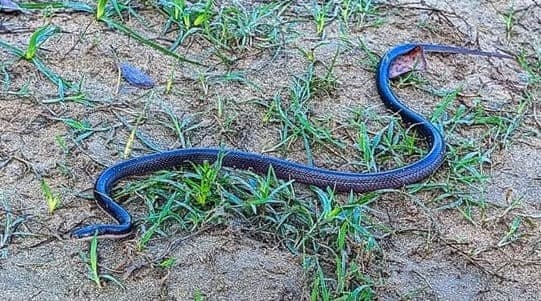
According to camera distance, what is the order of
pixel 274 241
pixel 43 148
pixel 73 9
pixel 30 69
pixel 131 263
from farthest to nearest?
1. pixel 73 9
2. pixel 30 69
3. pixel 43 148
4. pixel 274 241
5. pixel 131 263

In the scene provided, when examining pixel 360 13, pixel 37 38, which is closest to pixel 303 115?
pixel 360 13

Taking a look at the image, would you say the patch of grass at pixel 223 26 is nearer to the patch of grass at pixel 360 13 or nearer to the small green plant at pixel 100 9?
the small green plant at pixel 100 9

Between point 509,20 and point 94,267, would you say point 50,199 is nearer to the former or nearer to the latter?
point 94,267

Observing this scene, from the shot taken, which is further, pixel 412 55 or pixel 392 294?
pixel 412 55

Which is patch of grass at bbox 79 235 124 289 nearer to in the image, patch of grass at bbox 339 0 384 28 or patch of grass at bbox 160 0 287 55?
patch of grass at bbox 160 0 287 55

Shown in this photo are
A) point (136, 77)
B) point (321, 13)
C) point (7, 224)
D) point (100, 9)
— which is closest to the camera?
point (7, 224)

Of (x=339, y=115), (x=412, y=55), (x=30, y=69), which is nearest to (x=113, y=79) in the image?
(x=30, y=69)

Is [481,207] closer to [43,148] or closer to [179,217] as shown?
[179,217]

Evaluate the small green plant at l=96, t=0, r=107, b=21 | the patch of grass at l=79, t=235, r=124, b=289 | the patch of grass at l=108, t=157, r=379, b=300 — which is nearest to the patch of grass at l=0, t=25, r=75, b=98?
the small green plant at l=96, t=0, r=107, b=21
